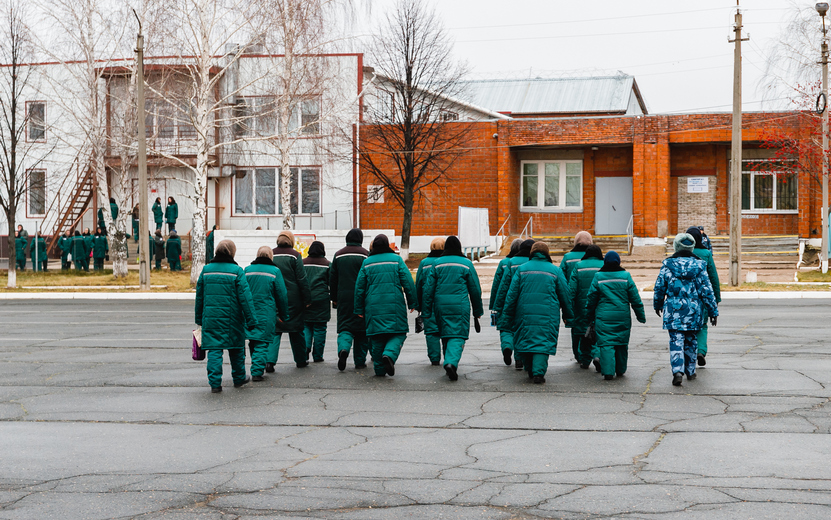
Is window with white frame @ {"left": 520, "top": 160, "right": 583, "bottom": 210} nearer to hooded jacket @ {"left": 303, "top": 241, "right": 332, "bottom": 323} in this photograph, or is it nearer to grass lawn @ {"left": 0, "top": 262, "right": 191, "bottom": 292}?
grass lawn @ {"left": 0, "top": 262, "right": 191, "bottom": 292}

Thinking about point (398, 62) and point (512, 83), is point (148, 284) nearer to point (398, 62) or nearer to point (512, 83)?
point (398, 62)

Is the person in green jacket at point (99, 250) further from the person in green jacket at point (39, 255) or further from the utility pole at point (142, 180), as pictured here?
the utility pole at point (142, 180)

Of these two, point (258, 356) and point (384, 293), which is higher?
point (384, 293)

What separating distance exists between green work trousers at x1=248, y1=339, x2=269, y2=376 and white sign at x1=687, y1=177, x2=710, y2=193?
97.0 feet

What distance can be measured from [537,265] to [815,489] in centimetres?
497

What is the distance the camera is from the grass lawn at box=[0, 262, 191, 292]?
27.4 m

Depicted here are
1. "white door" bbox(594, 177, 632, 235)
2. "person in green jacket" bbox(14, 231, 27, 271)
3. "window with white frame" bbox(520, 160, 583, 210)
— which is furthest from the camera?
"window with white frame" bbox(520, 160, 583, 210)

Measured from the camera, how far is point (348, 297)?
444 inches

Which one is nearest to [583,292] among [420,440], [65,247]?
[420,440]

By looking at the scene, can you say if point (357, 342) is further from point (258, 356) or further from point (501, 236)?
point (501, 236)

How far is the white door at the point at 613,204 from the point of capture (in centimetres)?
3762

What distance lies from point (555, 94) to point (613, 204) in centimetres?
1411

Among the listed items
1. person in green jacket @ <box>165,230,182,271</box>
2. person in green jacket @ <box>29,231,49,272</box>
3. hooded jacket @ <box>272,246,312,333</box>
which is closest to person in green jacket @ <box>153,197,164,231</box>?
person in green jacket @ <box>165,230,182,271</box>

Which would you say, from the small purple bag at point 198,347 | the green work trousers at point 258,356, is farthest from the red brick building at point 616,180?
the small purple bag at point 198,347
